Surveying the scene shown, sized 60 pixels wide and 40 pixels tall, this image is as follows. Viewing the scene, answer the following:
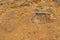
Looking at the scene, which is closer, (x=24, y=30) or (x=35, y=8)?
(x=24, y=30)

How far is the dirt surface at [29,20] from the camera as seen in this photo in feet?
A: 7.79

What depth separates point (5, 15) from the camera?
2775mm

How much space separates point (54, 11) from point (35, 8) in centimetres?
33

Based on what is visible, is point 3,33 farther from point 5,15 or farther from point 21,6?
point 21,6

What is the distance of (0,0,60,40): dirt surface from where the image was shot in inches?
93.5

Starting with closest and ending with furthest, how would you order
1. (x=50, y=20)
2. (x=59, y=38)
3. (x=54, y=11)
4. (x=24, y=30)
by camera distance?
(x=59, y=38) < (x=24, y=30) < (x=50, y=20) < (x=54, y=11)

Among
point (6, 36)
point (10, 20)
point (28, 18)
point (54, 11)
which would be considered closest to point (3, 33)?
point (6, 36)

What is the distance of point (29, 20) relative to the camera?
2633 millimetres

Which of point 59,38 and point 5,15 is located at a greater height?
point 5,15

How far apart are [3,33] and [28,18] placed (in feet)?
1.61

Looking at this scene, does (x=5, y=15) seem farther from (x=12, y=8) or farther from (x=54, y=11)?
(x=54, y=11)

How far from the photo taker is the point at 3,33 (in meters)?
2.42

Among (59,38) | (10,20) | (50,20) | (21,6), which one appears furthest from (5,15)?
(59,38)

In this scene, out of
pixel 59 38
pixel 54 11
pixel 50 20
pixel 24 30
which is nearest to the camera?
pixel 59 38
